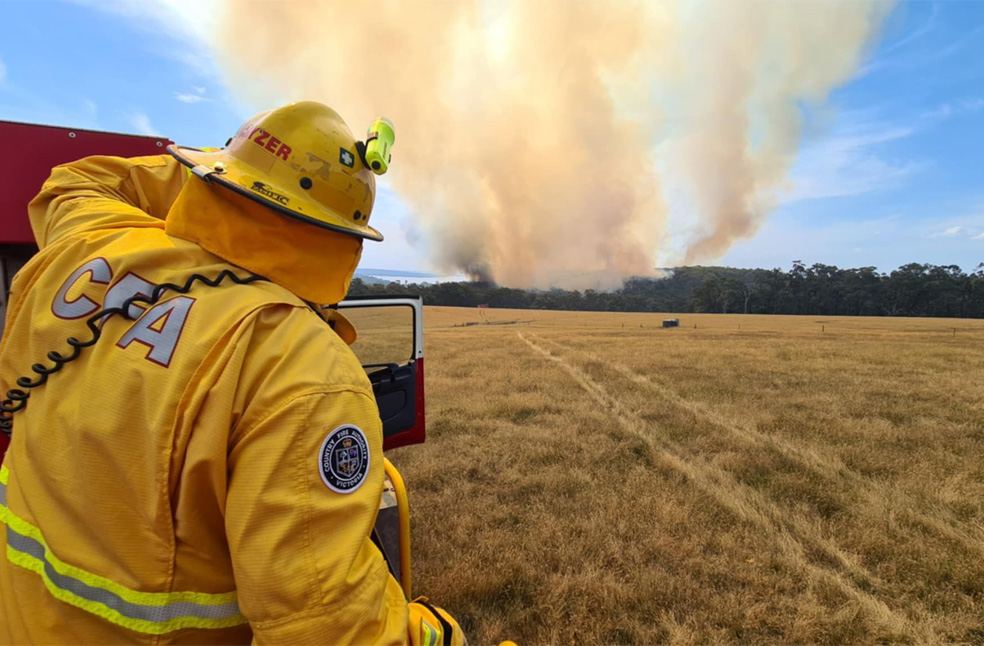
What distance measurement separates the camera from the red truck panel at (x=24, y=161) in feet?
7.90

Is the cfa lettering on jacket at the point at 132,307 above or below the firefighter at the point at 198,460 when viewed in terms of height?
above

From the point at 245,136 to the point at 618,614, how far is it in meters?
3.32

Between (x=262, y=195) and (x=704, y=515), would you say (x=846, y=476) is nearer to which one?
(x=704, y=515)

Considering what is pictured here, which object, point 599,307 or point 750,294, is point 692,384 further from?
point 750,294

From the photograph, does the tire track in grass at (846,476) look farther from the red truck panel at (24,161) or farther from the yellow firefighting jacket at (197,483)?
the red truck panel at (24,161)

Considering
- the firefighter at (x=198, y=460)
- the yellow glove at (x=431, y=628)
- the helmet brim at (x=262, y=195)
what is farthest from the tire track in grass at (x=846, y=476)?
the helmet brim at (x=262, y=195)

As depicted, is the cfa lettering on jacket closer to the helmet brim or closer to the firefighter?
the firefighter

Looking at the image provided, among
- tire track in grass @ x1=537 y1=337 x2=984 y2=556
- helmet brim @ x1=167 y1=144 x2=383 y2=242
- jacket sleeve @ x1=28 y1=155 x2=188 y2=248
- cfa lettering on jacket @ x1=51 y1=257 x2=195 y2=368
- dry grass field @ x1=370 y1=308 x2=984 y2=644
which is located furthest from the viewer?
tire track in grass @ x1=537 y1=337 x2=984 y2=556

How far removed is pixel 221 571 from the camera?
3.46ft

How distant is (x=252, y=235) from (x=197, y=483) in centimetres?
58

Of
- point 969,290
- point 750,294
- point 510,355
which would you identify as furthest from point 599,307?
point 510,355

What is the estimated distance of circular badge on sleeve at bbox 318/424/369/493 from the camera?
3.19ft

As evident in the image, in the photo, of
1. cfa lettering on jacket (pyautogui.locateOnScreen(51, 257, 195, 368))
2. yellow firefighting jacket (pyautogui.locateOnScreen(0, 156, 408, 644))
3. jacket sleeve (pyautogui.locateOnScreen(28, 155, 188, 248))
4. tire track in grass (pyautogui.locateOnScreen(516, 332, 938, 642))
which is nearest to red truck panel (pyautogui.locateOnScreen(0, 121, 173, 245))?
jacket sleeve (pyautogui.locateOnScreen(28, 155, 188, 248))

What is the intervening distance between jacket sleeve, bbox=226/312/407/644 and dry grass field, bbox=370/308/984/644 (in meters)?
2.53
